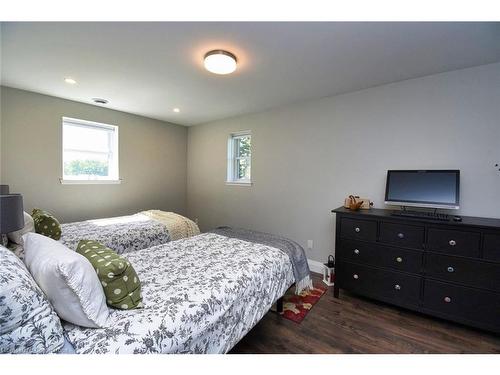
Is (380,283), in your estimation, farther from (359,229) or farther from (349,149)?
(349,149)

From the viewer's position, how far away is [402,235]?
6.93ft

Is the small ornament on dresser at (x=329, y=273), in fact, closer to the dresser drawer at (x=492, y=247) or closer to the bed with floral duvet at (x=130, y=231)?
the dresser drawer at (x=492, y=247)

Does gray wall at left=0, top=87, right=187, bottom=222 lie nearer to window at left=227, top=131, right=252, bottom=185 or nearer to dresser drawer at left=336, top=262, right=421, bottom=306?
window at left=227, top=131, right=252, bottom=185

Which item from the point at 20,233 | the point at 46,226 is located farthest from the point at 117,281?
the point at 46,226

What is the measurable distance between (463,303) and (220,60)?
9.62ft

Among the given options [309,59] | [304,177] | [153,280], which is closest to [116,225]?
→ [153,280]

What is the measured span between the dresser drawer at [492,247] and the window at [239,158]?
2.98 metres

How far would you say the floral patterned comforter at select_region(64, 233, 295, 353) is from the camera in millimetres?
1017

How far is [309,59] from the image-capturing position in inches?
82.5

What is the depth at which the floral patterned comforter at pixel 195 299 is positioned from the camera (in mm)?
1017

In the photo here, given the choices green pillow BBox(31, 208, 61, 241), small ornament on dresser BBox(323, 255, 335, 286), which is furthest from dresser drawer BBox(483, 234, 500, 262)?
green pillow BBox(31, 208, 61, 241)
